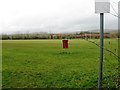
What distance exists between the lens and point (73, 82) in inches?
185

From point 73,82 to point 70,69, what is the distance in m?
1.25

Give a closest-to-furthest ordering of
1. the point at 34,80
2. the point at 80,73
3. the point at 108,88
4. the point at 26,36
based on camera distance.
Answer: the point at 108,88 < the point at 34,80 < the point at 80,73 < the point at 26,36

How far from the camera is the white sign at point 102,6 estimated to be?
11.2 feet

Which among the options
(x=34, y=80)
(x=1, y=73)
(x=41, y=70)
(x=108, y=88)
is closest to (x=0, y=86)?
(x=34, y=80)

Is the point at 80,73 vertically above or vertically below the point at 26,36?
below

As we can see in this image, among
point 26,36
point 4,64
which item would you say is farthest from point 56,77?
point 26,36

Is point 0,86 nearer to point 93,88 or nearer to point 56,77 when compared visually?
point 56,77

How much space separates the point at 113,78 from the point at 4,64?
10.8 ft

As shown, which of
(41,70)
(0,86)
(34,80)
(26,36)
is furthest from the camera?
(26,36)

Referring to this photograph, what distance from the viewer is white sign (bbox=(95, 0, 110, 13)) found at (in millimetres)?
3410

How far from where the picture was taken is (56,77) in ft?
16.6

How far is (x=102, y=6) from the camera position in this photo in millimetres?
3426

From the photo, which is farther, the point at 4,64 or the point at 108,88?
the point at 4,64

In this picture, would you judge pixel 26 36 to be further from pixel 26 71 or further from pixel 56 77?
pixel 56 77
